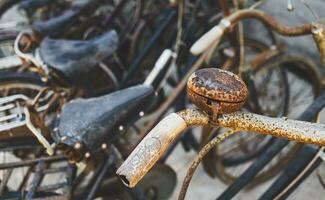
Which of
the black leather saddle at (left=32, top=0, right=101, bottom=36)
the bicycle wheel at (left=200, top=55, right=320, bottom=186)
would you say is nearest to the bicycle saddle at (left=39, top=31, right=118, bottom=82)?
the black leather saddle at (left=32, top=0, right=101, bottom=36)

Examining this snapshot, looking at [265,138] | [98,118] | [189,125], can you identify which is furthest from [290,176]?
[265,138]

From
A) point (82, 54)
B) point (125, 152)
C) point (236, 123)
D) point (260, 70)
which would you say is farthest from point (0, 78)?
point (236, 123)

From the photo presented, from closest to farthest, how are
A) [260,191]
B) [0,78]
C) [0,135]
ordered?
[0,135] → [0,78] → [260,191]

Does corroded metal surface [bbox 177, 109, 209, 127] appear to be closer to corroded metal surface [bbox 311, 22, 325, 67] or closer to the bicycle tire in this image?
corroded metal surface [bbox 311, 22, 325, 67]

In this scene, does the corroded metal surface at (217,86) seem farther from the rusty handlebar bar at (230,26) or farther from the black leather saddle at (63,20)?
the black leather saddle at (63,20)

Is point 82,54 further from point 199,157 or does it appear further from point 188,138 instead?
point 199,157
